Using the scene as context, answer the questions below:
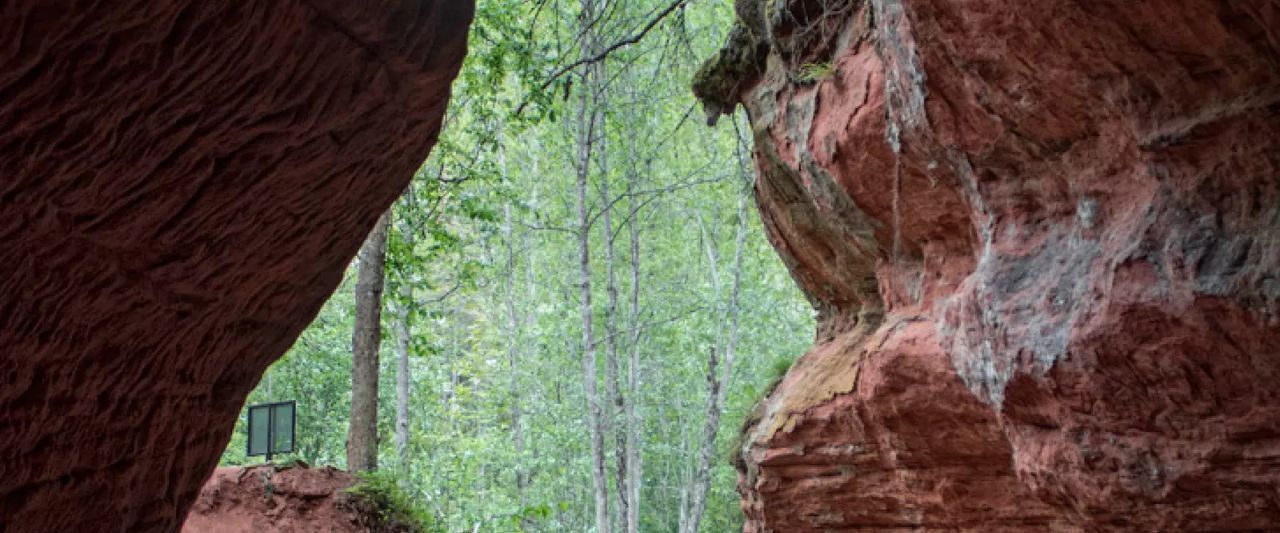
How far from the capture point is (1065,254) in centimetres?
564

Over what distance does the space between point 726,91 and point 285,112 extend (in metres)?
8.00

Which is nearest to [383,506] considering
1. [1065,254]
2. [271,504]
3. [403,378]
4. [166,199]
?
[271,504]

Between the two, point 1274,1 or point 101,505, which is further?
point 1274,1

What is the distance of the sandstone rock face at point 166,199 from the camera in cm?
220

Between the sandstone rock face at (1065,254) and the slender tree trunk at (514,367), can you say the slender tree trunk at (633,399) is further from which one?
the sandstone rock face at (1065,254)

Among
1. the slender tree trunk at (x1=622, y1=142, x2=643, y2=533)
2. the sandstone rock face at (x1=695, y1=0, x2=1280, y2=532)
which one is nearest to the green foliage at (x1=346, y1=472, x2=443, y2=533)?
the sandstone rock face at (x1=695, y1=0, x2=1280, y2=532)

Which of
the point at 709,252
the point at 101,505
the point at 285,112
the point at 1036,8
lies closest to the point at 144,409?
the point at 101,505

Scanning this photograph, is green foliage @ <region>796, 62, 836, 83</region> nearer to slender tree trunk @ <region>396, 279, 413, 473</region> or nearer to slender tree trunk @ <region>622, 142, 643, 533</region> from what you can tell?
slender tree trunk @ <region>396, 279, 413, 473</region>

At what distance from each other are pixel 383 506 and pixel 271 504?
37.0 inches

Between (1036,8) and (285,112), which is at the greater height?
(1036,8)

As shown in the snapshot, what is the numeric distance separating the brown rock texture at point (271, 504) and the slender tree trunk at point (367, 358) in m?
1.54

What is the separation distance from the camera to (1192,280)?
479 centimetres

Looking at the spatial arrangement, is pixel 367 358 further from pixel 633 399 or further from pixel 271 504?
pixel 633 399

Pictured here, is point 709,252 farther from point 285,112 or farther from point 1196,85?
point 285,112
